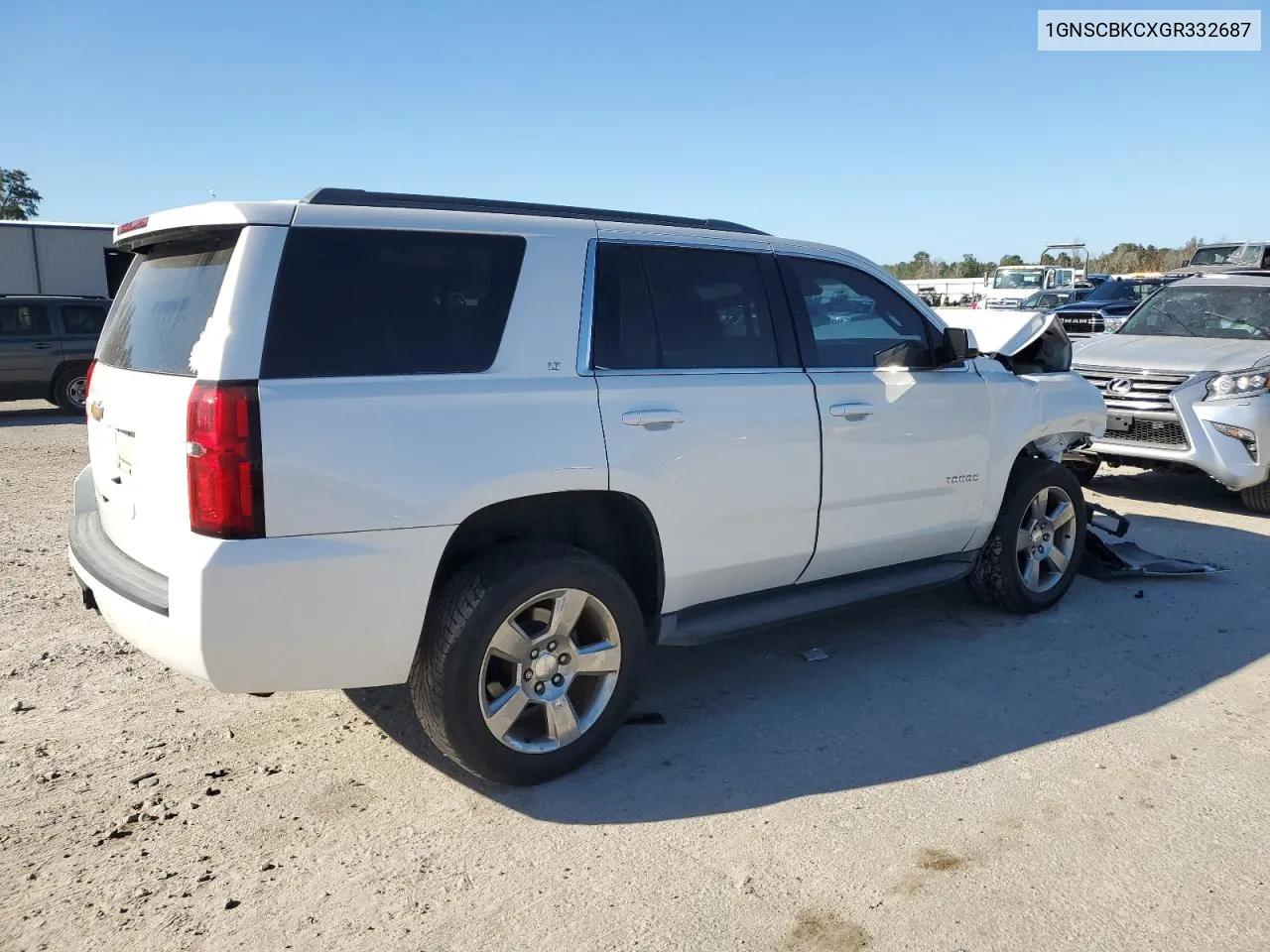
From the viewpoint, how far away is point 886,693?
14.0ft

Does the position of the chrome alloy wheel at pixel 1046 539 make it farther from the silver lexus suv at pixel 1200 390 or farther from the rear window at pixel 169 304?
the rear window at pixel 169 304

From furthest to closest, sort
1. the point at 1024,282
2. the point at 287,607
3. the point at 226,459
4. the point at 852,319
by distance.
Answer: the point at 1024,282 < the point at 852,319 < the point at 287,607 < the point at 226,459

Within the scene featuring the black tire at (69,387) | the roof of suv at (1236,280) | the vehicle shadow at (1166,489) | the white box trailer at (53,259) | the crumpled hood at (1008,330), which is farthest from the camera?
the white box trailer at (53,259)

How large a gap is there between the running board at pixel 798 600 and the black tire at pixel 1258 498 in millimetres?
4086

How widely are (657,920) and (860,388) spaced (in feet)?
8.01

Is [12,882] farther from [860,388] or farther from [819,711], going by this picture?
[860,388]

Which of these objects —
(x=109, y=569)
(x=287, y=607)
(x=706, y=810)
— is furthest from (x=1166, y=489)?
(x=109, y=569)

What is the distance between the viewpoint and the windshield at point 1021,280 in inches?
1208

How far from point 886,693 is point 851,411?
1243 millimetres

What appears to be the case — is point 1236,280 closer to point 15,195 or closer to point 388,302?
point 388,302

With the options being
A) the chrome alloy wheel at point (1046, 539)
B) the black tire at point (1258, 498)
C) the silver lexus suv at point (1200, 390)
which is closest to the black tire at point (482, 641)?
the chrome alloy wheel at point (1046, 539)

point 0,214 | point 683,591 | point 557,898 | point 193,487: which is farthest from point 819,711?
point 0,214

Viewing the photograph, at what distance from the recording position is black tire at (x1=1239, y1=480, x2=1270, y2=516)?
7.61 metres

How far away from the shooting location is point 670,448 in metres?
3.62
